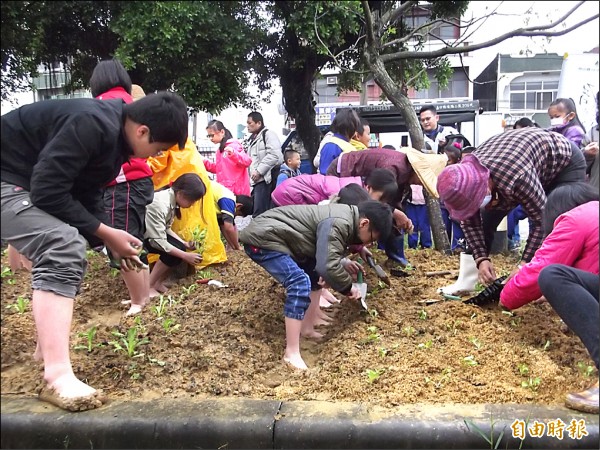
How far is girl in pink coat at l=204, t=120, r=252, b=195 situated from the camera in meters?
4.33

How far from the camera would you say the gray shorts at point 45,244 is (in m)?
1.52

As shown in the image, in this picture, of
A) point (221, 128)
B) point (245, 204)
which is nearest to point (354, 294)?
point (245, 204)

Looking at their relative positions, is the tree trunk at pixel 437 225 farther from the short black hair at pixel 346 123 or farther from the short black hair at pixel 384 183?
the short black hair at pixel 384 183

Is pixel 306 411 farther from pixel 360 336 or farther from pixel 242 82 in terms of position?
pixel 242 82

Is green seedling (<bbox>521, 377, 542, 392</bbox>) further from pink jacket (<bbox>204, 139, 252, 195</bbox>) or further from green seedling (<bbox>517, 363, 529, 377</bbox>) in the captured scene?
pink jacket (<bbox>204, 139, 252, 195</bbox>)

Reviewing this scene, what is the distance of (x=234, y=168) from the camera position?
4449 mm

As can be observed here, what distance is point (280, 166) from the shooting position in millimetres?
4445

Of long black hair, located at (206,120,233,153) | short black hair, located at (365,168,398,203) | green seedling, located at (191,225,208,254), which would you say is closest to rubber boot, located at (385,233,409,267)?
short black hair, located at (365,168,398,203)

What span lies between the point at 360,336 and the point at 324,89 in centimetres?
260

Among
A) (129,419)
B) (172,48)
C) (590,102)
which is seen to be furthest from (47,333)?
(590,102)

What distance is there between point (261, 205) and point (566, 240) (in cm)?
230

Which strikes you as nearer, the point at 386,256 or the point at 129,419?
the point at 129,419

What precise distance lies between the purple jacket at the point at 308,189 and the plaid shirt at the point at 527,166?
83cm

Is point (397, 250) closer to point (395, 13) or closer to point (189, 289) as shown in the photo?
point (189, 289)
